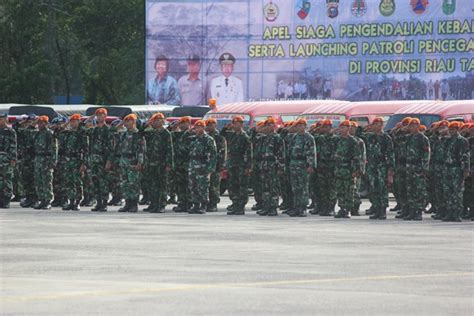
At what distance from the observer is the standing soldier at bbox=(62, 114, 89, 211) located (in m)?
26.4

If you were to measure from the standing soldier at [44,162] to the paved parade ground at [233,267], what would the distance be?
2880mm

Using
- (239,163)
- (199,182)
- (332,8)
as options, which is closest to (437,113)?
(239,163)

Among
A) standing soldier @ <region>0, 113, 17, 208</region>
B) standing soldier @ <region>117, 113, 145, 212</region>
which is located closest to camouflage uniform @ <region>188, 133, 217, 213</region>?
standing soldier @ <region>117, 113, 145, 212</region>

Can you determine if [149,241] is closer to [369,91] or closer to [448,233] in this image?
[448,233]

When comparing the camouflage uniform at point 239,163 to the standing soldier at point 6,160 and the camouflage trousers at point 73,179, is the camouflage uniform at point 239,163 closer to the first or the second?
the camouflage trousers at point 73,179

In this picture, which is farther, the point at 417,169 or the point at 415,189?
the point at 417,169

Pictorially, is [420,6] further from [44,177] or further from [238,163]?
[44,177]

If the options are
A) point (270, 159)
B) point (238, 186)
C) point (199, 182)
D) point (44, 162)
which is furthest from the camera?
point (44, 162)

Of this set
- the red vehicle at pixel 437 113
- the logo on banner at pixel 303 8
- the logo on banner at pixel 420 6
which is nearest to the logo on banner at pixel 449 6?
the logo on banner at pixel 420 6

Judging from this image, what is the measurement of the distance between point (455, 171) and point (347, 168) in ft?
5.58

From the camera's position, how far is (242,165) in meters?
26.1

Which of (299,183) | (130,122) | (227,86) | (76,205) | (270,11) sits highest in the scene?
(270,11)

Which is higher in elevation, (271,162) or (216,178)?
(271,162)

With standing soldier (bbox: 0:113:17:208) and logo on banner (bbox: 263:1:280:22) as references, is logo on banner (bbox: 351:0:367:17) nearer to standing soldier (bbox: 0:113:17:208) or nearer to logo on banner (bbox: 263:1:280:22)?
logo on banner (bbox: 263:1:280:22)
